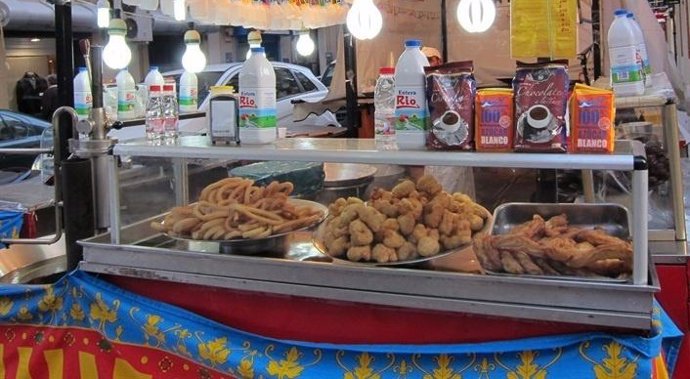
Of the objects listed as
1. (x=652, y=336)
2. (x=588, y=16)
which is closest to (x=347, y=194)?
(x=652, y=336)

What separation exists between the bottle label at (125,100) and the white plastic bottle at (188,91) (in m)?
0.24

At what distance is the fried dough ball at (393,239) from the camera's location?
1973 millimetres

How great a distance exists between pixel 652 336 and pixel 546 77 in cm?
70

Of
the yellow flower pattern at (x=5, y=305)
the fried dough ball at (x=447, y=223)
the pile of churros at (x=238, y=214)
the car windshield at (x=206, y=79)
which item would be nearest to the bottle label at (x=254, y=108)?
the pile of churros at (x=238, y=214)

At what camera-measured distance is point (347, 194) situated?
282 centimetres

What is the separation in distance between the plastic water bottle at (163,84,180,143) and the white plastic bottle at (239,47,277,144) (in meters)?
0.37

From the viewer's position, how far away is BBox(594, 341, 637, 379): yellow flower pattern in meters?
1.66

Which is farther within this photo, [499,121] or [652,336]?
Answer: [499,121]

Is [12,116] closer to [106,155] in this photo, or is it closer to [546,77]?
[106,155]

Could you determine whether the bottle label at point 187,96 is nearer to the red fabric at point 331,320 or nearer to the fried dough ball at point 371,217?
the red fabric at point 331,320

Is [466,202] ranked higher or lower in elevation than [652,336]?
higher

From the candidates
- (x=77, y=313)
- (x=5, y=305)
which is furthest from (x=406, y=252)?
(x=5, y=305)

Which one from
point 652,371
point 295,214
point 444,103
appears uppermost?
point 444,103

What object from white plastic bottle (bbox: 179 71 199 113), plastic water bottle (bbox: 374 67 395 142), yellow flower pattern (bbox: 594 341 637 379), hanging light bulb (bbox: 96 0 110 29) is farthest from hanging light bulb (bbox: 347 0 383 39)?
yellow flower pattern (bbox: 594 341 637 379)
